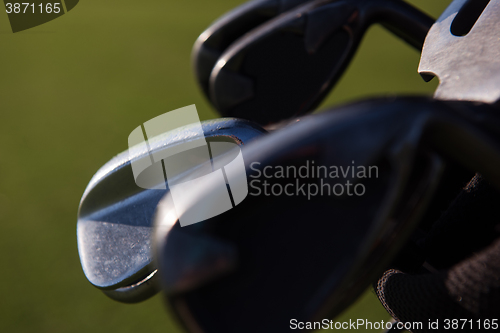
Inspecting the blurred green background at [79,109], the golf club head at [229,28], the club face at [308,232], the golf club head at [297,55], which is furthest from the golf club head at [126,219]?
the blurred green background at [79,109]

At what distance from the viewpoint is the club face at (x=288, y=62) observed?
695 mm

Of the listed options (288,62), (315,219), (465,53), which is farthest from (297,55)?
(315,219)

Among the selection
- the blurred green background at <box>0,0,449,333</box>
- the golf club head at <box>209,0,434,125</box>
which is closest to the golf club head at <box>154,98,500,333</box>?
the golf club head at <box>209,0,434,125</box>

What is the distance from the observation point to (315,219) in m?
0.30

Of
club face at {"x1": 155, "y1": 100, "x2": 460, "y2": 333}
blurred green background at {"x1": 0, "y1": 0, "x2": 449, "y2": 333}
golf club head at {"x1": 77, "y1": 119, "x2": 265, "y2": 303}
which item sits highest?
club face at {"x1": 155, "y1": 100, "x2": 460, "y2": 333}

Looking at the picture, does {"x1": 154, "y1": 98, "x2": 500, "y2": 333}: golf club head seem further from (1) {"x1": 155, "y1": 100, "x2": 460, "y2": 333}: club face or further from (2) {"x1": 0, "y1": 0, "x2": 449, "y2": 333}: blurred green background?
(2) {"x1": 0, "y1": 0, "x2": 449, "y2": 333}: blurred green background

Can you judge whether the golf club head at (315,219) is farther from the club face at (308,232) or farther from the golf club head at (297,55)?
the golf club head at (297,55)

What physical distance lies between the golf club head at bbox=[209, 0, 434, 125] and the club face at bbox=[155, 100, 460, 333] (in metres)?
0.46

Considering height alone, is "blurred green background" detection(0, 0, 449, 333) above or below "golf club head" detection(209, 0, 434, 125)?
below

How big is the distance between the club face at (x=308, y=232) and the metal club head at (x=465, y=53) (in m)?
0.12

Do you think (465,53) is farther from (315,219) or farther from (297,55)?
(297,55)

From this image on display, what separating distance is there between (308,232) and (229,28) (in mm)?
763

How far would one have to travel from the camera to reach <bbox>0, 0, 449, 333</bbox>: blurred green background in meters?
1.49

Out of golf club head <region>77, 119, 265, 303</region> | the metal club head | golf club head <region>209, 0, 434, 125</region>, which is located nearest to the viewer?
the metal club head
